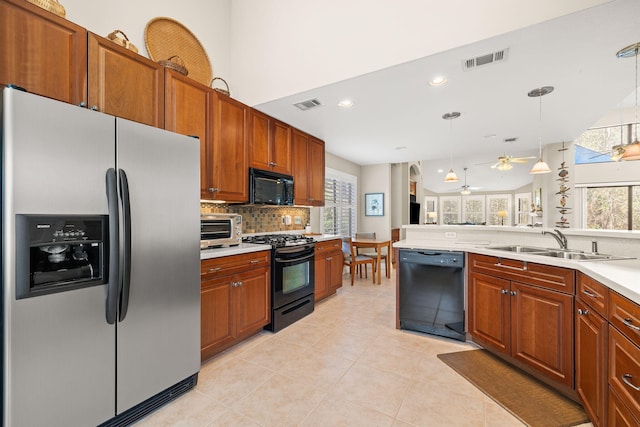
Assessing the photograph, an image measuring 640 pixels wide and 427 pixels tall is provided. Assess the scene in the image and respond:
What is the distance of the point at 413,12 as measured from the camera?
7.23 ft

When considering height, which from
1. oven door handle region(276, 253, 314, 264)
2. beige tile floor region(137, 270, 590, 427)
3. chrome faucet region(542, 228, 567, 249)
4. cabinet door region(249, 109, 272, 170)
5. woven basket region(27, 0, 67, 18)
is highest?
woven basket region(27, 0, 67, 18)

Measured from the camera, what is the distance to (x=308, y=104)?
314 cm

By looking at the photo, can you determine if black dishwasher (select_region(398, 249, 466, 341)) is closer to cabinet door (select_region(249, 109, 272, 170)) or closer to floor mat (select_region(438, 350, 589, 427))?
floor mat (select_region(438, 350, 589, 427))

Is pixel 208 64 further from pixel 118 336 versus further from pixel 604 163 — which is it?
pixel 604 163

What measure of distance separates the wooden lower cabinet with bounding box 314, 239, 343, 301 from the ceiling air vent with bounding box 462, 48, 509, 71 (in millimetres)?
2545

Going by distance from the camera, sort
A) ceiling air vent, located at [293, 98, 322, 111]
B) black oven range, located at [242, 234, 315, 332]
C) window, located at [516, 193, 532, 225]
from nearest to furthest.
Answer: black oven range, located at [242, 234, 315, 332] → ceiling air vent, located at [293, 98, 322, 111] → window, located at [516, 193, 532, 225]

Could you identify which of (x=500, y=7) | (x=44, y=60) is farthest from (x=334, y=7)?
(x=44, y=60)

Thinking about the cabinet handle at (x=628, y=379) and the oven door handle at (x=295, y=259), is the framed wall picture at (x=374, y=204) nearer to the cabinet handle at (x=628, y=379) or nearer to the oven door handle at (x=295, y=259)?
the oven door handle at (x=295, y=259)

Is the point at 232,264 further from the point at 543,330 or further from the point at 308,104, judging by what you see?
the point at 543,330

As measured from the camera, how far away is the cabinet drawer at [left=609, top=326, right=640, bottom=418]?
3.67ft

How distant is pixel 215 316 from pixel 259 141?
6.42 feet

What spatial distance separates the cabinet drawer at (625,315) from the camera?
1126 millimetres

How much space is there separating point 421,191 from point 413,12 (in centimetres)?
833

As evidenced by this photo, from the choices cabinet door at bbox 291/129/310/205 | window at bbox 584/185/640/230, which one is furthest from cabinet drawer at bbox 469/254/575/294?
window at bbox 584/185/640/230
